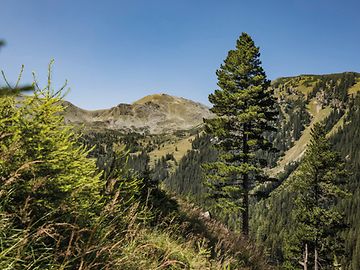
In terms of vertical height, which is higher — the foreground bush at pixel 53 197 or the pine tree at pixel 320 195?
the foreground bush at pixel 53 197

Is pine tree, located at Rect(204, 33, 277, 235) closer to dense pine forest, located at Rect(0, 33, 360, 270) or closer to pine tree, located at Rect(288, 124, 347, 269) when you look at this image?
dense pine forest, located at Rect(0, 33, 360, 270)

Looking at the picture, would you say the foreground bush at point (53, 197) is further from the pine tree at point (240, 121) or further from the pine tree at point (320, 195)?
the pine tree at point (320, 195)

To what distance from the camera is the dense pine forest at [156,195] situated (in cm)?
378

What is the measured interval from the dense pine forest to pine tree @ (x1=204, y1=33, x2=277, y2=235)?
80 millimetres

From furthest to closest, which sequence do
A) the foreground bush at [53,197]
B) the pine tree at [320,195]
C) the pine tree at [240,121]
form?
the pine tree at [320,195] → the pine tree at [240,121] → the foreground bush at [53,197]

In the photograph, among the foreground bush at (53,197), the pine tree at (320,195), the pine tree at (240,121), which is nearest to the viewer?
the foreground bush at (53,197)

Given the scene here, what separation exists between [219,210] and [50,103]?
21.4m

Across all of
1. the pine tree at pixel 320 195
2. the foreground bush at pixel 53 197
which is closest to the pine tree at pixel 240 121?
the pine tree at pixel 320 195

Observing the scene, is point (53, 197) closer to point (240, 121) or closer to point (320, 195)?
point (240, 121)

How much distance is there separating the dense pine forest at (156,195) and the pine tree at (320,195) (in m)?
0.10

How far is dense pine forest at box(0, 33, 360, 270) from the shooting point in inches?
149

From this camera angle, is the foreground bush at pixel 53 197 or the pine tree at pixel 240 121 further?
the pine tree at pixel 240 121

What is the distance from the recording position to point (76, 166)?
16.4 ft

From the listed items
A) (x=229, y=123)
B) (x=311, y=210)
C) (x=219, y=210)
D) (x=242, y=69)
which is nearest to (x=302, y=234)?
(x=311, y=210)
